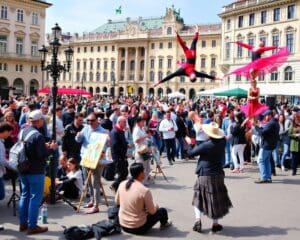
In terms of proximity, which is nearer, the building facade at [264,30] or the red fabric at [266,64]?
the red fabric at [266,64]

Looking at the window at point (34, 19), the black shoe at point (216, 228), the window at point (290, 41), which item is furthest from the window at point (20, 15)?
the black shoe at point (216, 228)

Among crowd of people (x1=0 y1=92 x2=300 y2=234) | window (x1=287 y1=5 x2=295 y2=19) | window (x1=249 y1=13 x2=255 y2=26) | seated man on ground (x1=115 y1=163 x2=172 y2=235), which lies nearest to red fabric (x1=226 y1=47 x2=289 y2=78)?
crowd of people (x1=0 y1=92 x2=300 y2=234)

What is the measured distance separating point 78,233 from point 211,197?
230cm

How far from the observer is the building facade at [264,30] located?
51.3m

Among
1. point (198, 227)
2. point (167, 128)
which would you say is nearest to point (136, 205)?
point (198, 227)

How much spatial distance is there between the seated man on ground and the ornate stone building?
50.5m

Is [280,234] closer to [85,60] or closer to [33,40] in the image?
[33,40]

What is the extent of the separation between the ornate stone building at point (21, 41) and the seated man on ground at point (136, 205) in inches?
1990

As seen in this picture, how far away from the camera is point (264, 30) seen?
182 ft

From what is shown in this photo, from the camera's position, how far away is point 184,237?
7016 mm

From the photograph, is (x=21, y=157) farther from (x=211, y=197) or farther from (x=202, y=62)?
(x=202, y=62)

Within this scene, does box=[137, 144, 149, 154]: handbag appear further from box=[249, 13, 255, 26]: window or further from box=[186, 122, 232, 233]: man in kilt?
box=[249, 13, 255, 26]: window

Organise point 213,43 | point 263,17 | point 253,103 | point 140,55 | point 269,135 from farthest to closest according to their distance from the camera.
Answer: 1. point 140,55
2. point 213,43
3. point 263,17
4. point 269,135
5. point 253,103

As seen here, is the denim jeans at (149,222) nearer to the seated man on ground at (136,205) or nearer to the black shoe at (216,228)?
the seated man on ground at (136,205)
